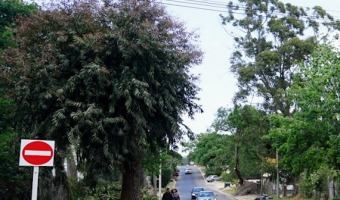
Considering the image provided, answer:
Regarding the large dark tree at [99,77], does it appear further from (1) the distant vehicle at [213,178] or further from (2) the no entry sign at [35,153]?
(1) the distant vehicle at [213,178]

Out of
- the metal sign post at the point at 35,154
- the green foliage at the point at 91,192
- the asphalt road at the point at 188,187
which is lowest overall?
the asphalt road at the point at 188,187

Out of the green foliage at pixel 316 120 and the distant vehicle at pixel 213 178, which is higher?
the green foliage at pixel 316 120

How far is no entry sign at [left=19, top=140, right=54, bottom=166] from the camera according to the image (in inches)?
347

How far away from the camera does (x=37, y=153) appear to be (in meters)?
8.93

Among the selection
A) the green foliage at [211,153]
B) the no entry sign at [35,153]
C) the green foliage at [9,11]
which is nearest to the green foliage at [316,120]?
the green foliage at [9,11]

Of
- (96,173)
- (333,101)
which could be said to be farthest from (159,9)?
(333,101)

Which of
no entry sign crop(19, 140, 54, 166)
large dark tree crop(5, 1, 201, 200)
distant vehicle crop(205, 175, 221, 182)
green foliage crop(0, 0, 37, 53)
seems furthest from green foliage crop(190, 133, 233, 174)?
no entry sign crop(19, 140, 54, 166)

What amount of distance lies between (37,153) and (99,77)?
212 inches

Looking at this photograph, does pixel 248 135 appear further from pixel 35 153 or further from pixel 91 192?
pixel 35 153

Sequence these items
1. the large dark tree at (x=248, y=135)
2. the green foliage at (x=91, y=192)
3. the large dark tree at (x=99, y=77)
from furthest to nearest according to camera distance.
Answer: the large dark tree at (x=248, y=135) < the green foliage at (x=91, y=192) < the large dark tree at (x=99, y=77)

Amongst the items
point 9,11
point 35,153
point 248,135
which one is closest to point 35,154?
point 35,153

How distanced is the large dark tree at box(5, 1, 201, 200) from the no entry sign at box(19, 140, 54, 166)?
4.56 m

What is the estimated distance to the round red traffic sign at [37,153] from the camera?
8.84m

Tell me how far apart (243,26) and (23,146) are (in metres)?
40.4
